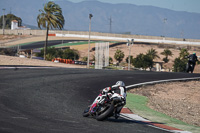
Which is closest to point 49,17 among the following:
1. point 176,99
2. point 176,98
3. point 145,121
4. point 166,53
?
point 176,98

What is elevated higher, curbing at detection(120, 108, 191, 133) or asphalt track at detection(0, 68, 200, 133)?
asphalt track at detection(0, 68, 200, 133)

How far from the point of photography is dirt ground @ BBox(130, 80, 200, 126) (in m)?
15.6

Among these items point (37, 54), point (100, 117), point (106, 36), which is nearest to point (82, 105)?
point (100, 117)

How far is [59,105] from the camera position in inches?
489

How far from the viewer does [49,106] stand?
12031 mm

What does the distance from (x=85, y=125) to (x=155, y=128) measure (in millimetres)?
2134

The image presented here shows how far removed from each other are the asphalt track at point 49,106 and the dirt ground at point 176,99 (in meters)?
3.05

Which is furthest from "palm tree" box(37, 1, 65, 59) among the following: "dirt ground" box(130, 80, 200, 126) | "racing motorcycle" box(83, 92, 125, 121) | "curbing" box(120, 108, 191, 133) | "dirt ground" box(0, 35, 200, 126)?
"racing motorcycle" box(83, 92, 125, 121)

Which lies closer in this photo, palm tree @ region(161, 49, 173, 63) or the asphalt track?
the asphalt track

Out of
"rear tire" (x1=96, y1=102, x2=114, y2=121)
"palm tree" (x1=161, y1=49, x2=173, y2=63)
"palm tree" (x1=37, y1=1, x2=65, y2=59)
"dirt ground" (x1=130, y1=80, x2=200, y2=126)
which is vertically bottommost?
"dirt ground" (x1=130, y1=80, x2=200, y2=126)

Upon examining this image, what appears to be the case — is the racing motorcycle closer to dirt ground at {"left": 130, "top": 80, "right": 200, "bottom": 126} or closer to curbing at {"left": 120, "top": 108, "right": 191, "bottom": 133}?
curbing at {"left": 120, "top": 108, "right": 191, "bottom": 133}

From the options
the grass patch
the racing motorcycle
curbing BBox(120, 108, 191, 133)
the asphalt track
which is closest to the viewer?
the asphalt track

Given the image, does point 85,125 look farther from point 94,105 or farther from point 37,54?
point 37,54

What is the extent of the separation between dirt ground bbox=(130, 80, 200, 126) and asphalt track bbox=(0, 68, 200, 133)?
10.00 feet
